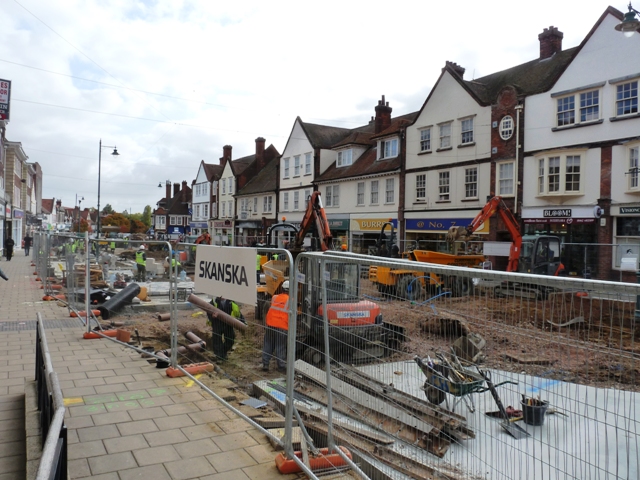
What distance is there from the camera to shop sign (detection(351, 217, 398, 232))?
31.2 meters

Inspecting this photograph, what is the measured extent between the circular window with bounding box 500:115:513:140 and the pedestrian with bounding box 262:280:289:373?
21991 millimetres

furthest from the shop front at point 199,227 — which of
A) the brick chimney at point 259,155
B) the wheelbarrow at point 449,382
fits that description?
the wheelbarrow at point 449,382

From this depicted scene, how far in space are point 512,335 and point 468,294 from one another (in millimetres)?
309

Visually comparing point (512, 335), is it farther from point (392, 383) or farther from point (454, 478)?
point (454, 478)

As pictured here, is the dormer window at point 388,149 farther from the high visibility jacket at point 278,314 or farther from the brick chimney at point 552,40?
the high visibility jacket at point 278,314

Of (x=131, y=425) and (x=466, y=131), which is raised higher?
(x=466, y=131)

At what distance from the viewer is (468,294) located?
266 centimetres

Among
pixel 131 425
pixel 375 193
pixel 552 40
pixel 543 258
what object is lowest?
pixel 131 425

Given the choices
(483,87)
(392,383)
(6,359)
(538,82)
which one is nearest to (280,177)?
(483,87)

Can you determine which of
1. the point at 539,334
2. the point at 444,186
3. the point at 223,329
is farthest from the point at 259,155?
the point at 539,334

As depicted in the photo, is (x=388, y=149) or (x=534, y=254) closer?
(x=534, y=254)

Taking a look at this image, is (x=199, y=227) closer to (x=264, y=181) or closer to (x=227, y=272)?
(x=264, y=181)

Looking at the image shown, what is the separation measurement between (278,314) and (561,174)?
2066 cm

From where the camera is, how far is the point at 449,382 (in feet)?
9.84
